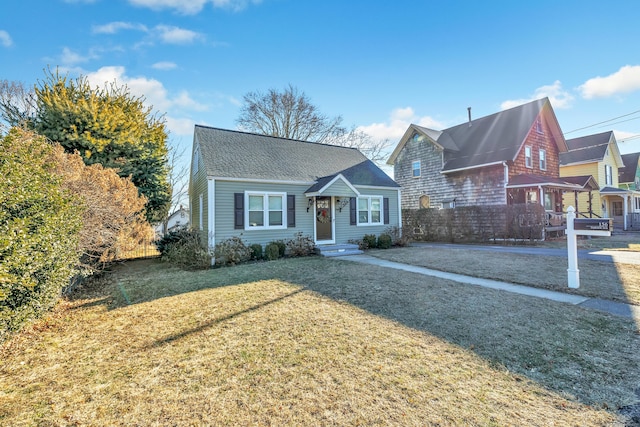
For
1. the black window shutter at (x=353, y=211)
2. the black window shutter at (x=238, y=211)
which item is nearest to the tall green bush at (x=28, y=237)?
the black window shutter at (x=238, y=211)

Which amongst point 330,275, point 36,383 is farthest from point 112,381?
point 330,275

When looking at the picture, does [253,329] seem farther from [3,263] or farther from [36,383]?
[3,263]

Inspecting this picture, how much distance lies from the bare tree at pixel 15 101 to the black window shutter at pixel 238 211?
10.4 metres

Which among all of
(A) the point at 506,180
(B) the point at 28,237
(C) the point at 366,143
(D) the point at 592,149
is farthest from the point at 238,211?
(D) the point at 592,149

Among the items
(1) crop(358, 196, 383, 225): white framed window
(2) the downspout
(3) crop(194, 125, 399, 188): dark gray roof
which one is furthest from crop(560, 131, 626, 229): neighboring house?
(3) crop(194, 125, 399, 188): dark gray roof

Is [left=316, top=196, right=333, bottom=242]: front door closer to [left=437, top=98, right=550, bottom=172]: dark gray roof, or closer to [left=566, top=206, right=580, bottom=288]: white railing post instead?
[left=566, top=206, right=580, bottom=288]: white railing post

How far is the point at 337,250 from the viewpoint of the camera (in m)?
12.0

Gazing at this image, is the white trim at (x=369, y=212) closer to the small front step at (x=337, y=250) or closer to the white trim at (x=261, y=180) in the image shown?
the small front step at (x=337, y=250)

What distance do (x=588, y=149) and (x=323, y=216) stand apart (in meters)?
25.7

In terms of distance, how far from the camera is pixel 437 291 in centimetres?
581

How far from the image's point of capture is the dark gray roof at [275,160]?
448 inches

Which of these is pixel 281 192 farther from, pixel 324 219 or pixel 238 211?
pixel 324 219

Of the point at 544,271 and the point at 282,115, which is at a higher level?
the point at 282,115

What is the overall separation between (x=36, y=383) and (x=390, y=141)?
28591 mm
